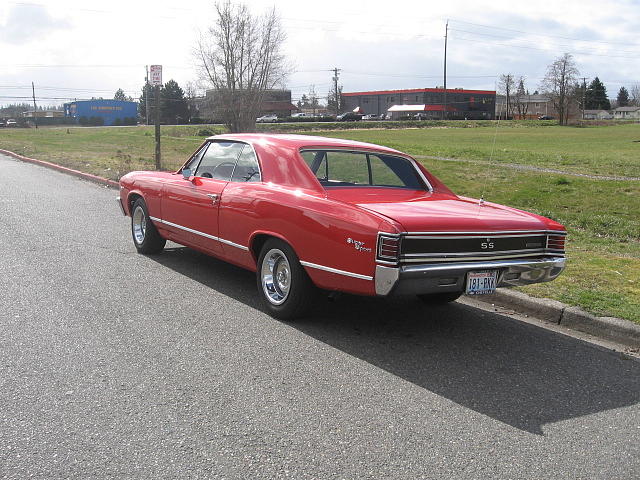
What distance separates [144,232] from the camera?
820 centimetres

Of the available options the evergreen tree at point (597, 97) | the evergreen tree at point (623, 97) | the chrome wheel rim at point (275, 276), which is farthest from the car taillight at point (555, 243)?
the evergreen tree at point (623, 97)

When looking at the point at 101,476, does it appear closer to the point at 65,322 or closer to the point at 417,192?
the point at 65,322

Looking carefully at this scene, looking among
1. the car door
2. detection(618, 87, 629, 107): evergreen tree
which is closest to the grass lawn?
the car door

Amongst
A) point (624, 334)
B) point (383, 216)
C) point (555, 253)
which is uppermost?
point (383, 216)

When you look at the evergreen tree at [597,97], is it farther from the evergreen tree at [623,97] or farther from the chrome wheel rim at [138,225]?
the chrome wheel rim at [138,225]

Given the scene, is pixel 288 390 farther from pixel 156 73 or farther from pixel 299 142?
pixel 156 73

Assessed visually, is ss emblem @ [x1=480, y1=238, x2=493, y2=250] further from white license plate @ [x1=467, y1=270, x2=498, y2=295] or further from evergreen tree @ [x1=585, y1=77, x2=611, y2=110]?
evergreen tree @ [x1=585, y1=77, x2=611, y2=110]

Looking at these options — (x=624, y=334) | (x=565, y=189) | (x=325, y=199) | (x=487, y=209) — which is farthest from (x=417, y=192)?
(x=565, y=189)

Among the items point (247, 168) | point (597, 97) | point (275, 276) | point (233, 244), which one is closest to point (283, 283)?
point (275, 276)

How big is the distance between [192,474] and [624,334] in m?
3.76

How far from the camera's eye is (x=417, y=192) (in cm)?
630

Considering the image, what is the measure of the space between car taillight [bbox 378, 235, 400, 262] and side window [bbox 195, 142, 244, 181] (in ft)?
7.78

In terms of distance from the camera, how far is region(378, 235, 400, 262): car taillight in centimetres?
469

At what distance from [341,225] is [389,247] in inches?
18.8
